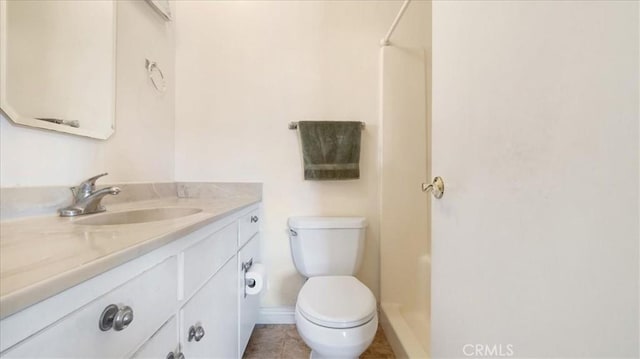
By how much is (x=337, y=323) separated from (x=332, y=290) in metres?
0.22

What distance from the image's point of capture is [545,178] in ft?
1.34

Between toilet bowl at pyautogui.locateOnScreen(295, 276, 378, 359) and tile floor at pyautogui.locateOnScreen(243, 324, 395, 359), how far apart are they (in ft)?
1.41

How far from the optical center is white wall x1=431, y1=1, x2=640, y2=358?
1.03 ft

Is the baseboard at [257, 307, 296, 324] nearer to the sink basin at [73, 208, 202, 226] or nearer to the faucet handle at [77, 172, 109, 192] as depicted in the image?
the sink basin at [73, 208, 202, 226]

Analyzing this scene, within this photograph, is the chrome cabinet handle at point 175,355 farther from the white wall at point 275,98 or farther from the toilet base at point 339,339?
the white wall at point 275,98

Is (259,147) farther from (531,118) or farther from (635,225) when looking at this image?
(635,225)

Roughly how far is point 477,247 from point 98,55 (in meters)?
1.56

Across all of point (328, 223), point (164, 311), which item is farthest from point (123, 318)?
point (328, 223)

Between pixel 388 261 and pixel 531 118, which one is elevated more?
pixel 531 118

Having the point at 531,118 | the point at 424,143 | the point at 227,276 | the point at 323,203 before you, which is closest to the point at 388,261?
the point at 323,203

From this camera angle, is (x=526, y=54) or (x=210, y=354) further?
(x=210, y=354)

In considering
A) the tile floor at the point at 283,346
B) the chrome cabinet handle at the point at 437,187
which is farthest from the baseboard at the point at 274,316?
the chrome cabinet handle at the point at 437,187

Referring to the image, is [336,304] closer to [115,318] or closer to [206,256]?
[206,256]

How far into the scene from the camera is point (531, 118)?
0.43 metres
